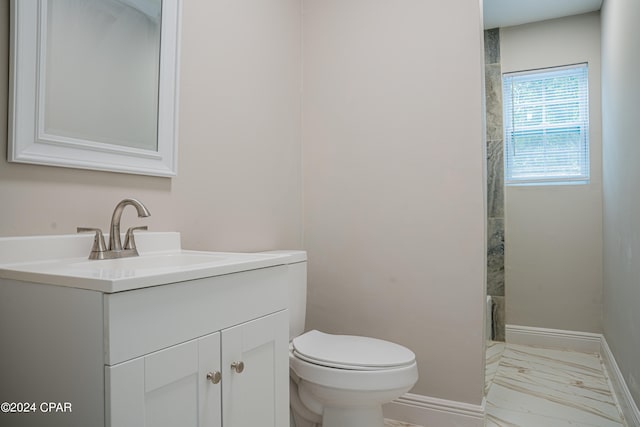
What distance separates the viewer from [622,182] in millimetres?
2127

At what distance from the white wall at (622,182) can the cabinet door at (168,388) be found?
71.4 inches

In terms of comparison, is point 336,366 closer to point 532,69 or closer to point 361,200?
point 361,200

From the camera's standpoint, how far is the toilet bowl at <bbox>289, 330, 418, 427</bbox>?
1.50m

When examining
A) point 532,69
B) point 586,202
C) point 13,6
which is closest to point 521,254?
point 586,202

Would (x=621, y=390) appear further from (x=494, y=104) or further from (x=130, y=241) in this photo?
(x=130, y=241)

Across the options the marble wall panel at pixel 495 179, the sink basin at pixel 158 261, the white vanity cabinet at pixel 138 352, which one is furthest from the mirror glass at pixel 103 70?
the marble wall panel at pixel 495 179

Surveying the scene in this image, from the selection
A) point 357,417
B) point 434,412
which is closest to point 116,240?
point 357,417

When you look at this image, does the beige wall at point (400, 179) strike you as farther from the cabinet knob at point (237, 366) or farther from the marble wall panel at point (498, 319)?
the marble wall panel at point (498, 319)

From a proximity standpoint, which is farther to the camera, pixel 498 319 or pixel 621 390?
pixel 498 319

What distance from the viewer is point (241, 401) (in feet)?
3.49

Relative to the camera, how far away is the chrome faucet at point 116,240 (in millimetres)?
1162

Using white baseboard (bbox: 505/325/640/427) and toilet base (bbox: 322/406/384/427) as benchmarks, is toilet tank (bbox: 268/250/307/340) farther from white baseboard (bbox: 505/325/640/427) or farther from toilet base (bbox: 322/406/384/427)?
white baseboard (bbox: 505/325/640/427)

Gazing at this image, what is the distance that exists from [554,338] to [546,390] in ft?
3.03

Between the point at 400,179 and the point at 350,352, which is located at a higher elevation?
the point at 400,179
